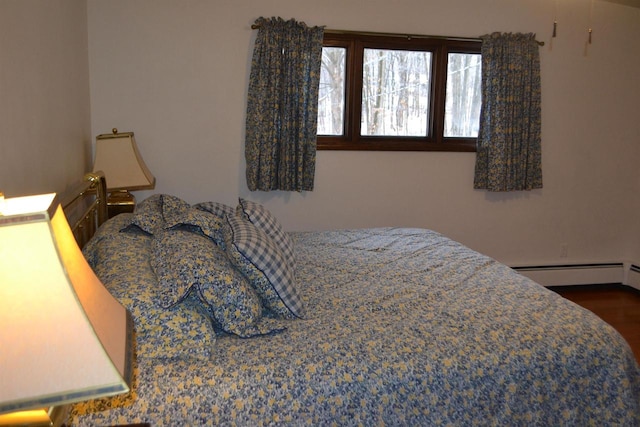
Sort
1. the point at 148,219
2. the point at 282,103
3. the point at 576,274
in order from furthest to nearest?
the point at 576,274, the point at 282,103, the point at 148,219

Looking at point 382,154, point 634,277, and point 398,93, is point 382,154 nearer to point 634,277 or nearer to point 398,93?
point 398,93

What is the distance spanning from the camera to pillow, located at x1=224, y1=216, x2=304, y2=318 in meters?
1.73

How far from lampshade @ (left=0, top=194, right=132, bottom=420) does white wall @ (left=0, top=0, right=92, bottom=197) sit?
90 centimetres

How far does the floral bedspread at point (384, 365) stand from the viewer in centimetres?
137

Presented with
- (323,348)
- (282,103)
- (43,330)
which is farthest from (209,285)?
(282,103)

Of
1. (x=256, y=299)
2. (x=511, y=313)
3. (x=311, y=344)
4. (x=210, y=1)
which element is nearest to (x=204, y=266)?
(x=256, y=299)

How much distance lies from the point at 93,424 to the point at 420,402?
2.88ft

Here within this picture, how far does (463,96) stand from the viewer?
399 cm

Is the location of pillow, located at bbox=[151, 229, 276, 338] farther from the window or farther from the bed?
the window

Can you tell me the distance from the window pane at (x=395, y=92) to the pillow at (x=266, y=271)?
2.24 metres

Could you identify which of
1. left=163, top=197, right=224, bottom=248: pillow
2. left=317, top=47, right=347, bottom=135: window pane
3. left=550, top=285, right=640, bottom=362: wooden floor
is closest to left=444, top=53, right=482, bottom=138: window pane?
left=317, top=47, right=347, bottom=135: window pane

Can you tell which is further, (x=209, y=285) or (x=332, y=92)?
(x=332, y=92)

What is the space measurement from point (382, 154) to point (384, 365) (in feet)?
8.33

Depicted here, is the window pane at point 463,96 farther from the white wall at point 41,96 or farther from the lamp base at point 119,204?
the white wall at point 41,96
